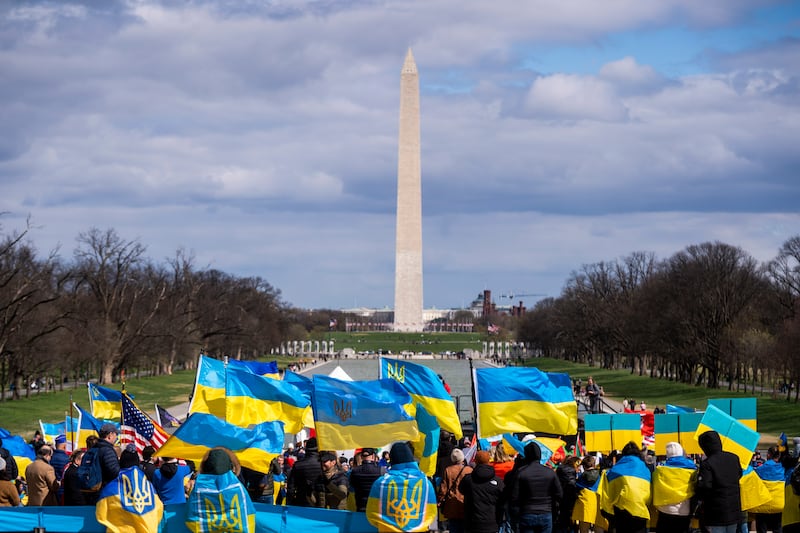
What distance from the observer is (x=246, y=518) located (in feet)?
30.1

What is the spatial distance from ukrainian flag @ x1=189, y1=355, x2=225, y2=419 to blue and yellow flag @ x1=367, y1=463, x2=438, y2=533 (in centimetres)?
585

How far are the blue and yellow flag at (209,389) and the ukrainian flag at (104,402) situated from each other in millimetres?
4875

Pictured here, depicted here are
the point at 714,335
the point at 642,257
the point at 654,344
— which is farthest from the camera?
the point at 642,257

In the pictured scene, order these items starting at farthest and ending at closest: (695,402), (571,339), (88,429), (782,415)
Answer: (571,339) → (695,402) → (782,415) → (88,429)

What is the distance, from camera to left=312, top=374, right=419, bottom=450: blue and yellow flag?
13.4 m

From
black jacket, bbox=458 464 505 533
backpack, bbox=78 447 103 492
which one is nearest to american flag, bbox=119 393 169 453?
backpack, bbox=78 447 103 492

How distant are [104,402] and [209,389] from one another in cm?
542

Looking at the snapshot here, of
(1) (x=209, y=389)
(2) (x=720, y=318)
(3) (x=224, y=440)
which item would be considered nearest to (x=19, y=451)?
(1) (x=209, y=389)

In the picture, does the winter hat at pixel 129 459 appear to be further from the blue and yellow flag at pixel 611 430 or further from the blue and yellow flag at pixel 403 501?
the blue and yellow flag at pixel 611 430

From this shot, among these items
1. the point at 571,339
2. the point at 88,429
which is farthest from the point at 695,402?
the point at 571,339

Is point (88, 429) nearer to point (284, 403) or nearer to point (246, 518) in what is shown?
point (284, 403)

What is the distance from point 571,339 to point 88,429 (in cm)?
8762

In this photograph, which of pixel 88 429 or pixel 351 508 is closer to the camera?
pixel 351 508

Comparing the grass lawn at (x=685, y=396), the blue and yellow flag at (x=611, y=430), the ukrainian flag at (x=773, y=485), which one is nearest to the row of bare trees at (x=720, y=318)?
the grass lawn at (x=685, y=396)
